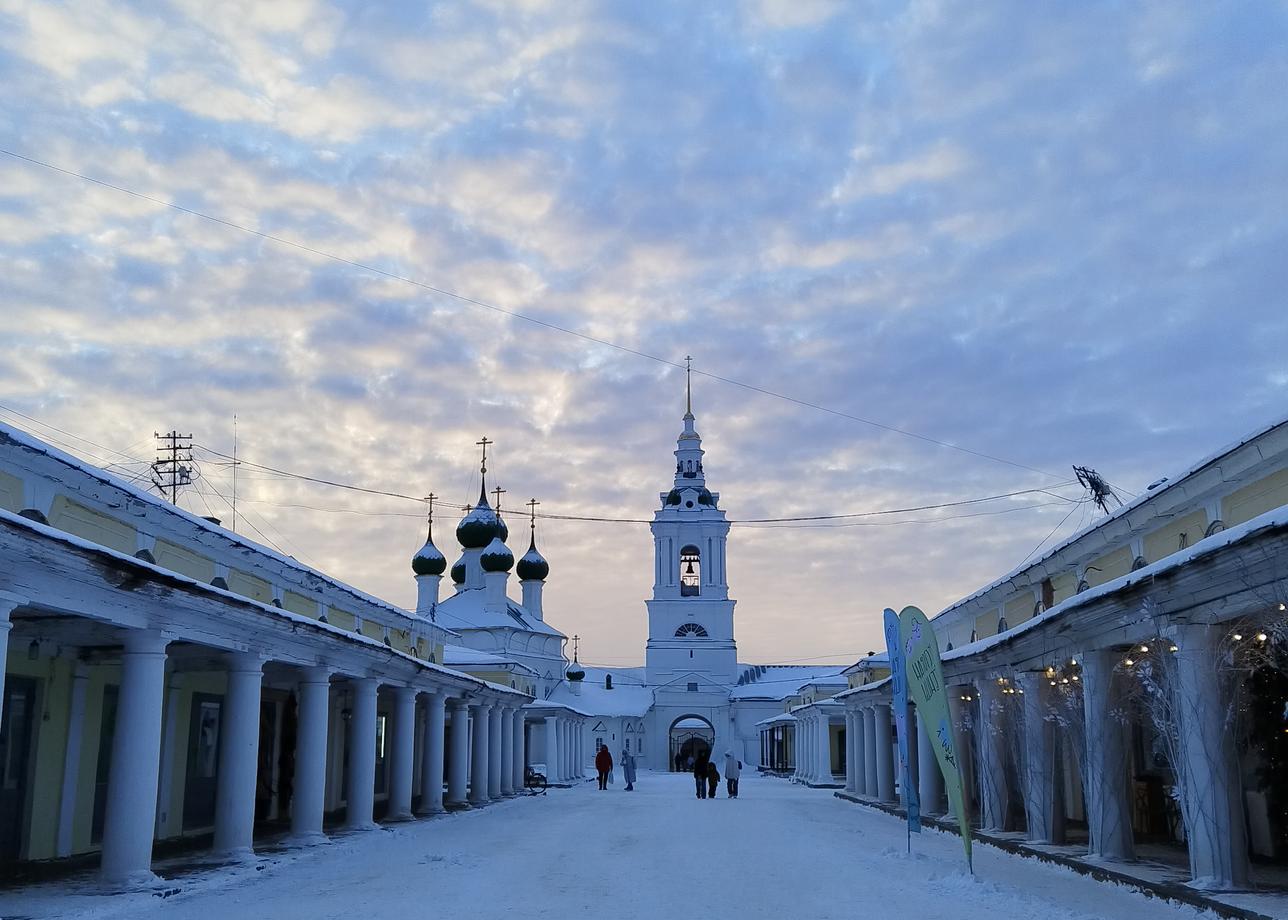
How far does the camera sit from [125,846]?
42.9 feet

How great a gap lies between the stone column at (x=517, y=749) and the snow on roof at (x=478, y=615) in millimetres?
20500

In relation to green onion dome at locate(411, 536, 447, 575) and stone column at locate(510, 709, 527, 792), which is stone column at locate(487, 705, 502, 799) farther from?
green onion dome at locate(411, 536, 447, 575)

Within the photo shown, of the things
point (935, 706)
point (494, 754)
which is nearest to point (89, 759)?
point (935, 706)

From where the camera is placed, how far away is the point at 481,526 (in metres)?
66.5

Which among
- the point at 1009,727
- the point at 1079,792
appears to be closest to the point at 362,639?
the point at 1009,727

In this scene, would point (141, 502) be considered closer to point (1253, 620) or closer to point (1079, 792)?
point (1253, 620)

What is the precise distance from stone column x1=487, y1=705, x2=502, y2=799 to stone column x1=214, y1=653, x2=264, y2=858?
19.9 m

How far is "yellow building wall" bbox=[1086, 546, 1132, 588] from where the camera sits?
16.9 meters

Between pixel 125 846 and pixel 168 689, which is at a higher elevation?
pixel 168 689

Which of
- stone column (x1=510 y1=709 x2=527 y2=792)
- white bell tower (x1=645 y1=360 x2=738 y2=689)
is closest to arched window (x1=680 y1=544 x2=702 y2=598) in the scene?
white bell tower (x1=645 y1=360 x2=738 y2=689)

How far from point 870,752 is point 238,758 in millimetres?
23402

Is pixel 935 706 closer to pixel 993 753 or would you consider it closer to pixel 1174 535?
pixel 1174 535

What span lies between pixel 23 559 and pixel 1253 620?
11725mm

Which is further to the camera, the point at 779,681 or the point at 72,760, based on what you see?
the point at 779,681
